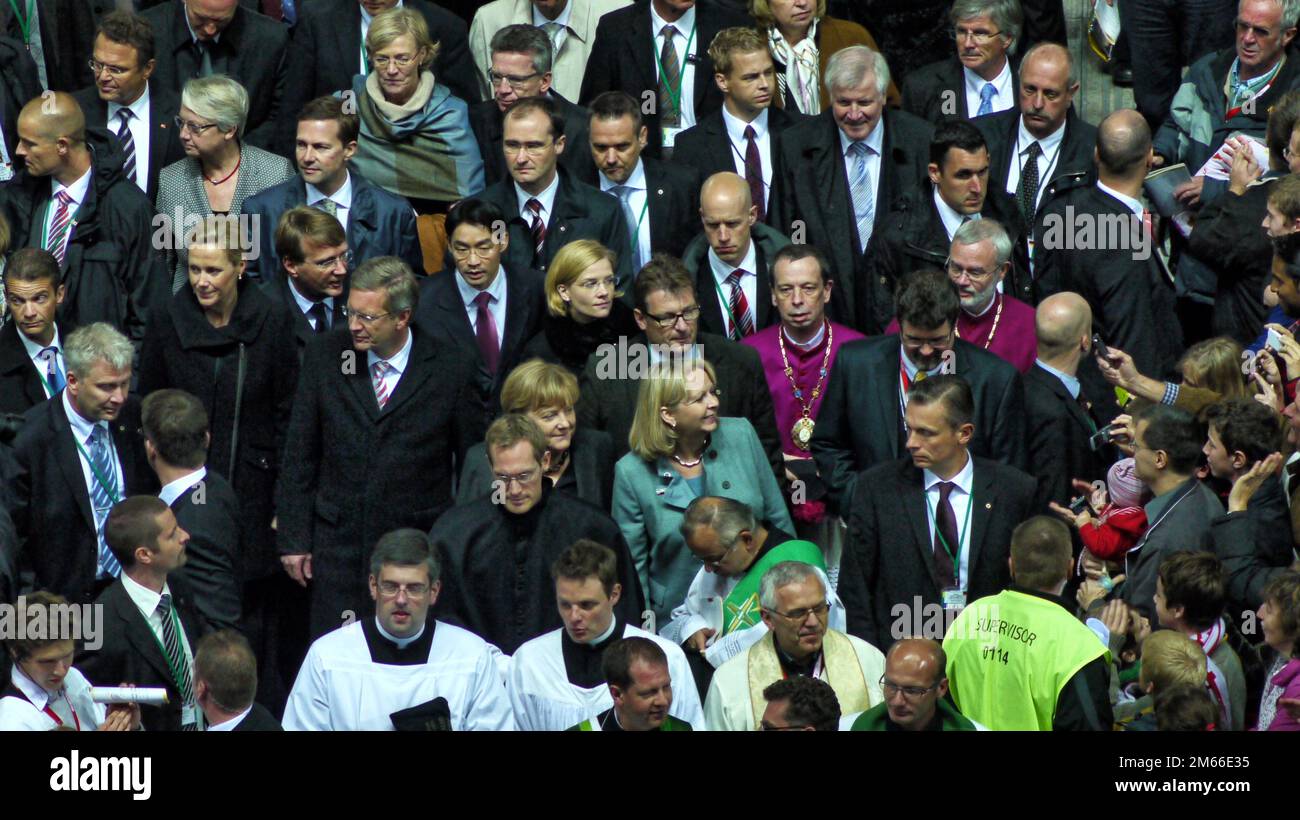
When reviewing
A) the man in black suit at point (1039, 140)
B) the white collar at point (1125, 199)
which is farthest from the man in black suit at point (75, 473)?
the white collar at point (1125, 199)

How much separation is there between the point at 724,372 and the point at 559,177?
1547 mm

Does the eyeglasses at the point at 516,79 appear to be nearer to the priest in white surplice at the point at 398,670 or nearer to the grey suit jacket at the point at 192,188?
the grey suit jacket at the point at 192,188

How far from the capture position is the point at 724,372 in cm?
1026

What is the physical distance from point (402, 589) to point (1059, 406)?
3.06 meters

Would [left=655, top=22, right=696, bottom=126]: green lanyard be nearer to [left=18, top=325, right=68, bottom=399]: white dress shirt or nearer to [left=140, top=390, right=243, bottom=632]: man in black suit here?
[left=18, top=325, right=68, bottom=399]: white dress shirt

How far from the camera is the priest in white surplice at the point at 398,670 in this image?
888 centimetres

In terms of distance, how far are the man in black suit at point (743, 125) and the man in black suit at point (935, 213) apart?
78cm

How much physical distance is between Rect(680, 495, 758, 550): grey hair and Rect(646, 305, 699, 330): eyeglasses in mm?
1146

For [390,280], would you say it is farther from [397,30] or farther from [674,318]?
[397,30]

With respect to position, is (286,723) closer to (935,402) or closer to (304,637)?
(304,637)

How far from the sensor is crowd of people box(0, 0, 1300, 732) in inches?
348

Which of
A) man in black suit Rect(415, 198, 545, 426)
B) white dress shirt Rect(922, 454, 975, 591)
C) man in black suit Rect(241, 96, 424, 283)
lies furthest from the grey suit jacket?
white dress shirt Rect(922, 454, 975, 591)
